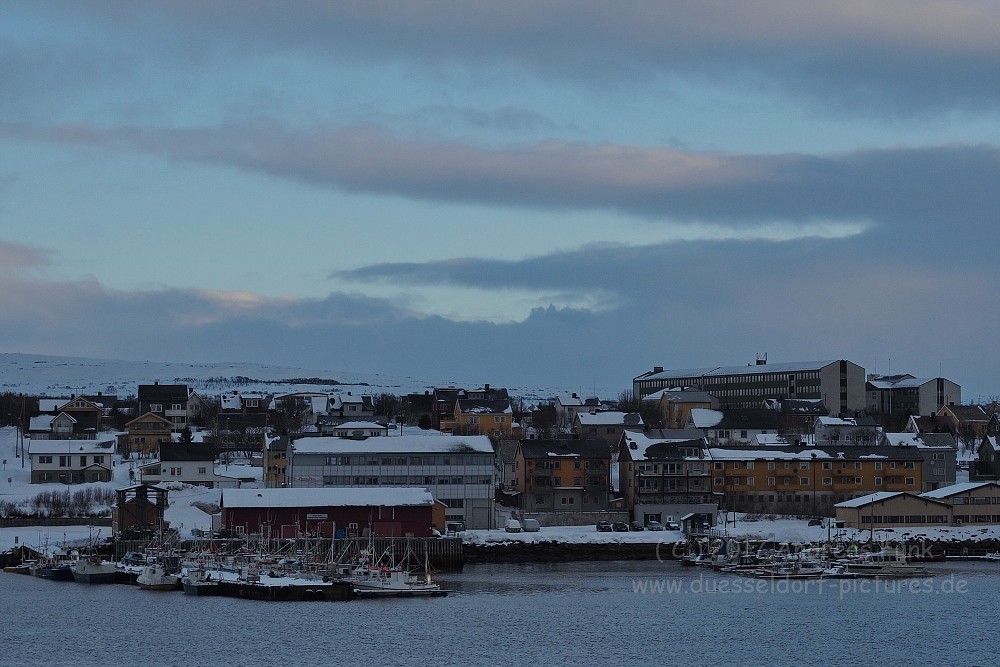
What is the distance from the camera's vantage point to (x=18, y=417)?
121 m

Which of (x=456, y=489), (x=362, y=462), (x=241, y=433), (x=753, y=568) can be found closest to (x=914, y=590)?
(x=753, y=568)

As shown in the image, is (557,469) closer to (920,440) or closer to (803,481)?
(803,481)

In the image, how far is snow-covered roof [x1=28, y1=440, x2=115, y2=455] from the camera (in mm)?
88994

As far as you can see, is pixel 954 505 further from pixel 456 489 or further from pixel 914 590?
pixel 456 489

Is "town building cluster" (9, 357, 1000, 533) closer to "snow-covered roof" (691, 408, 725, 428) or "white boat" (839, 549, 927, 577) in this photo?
"snow-covered roof" (691, 408, 725, 428)

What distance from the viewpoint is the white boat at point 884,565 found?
6756 centimetres

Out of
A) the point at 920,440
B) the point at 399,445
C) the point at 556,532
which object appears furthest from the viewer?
the point at 920,440

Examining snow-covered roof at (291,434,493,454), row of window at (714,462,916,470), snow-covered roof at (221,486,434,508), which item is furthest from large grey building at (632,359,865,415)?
snow-covered roof at (221,486,434,508)

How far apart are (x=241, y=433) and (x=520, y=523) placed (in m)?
44.7

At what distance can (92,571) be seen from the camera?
214ft

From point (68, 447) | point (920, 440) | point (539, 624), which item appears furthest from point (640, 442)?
point (539, 624)

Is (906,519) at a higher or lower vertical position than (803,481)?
lower

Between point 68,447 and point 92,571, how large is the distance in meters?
26.1

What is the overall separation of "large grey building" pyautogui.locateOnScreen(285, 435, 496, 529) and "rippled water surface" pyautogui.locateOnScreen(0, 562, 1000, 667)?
14352 mm
